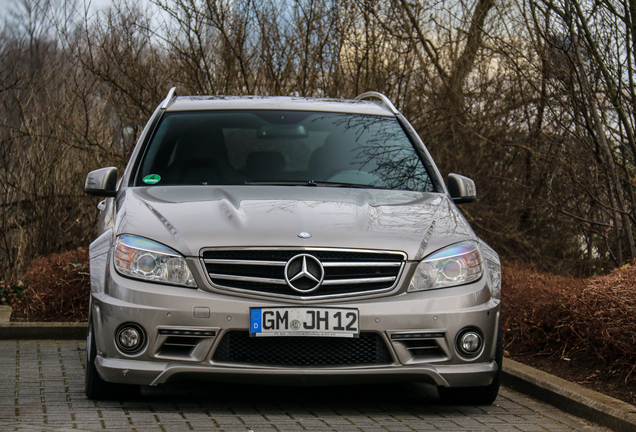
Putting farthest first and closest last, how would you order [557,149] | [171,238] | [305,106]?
[557,149]
[305,106]
[171,238]

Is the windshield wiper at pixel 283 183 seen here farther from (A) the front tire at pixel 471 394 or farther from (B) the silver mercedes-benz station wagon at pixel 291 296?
(A) the front tire at pixel 471 394

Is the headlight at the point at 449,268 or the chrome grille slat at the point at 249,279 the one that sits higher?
the headlight at the point at 449,268

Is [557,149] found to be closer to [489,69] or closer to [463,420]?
[489,69]

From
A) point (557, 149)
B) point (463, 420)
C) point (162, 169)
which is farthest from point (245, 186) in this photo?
point (557, 149)

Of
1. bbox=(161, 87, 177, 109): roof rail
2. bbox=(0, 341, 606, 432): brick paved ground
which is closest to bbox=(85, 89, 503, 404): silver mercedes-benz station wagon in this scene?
bbox=(0, 341, 606, 432): brick paved ground

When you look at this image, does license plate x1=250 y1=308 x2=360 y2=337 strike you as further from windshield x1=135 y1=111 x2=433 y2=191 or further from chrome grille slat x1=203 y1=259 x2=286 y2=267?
windshield x1=135 y1=111 x2=433 y2=191

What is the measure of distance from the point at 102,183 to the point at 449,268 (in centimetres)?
229

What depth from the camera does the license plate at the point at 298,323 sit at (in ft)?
14.1

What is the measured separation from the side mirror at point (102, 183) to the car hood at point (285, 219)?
216 millimetres

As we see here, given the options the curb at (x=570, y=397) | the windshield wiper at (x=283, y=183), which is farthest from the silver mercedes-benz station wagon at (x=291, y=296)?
the curb at (x=570, y=397)

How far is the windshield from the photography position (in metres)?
5.59

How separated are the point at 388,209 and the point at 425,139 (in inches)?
308

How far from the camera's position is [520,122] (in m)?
12.1

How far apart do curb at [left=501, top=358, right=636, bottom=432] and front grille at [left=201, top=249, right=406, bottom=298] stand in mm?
1422
